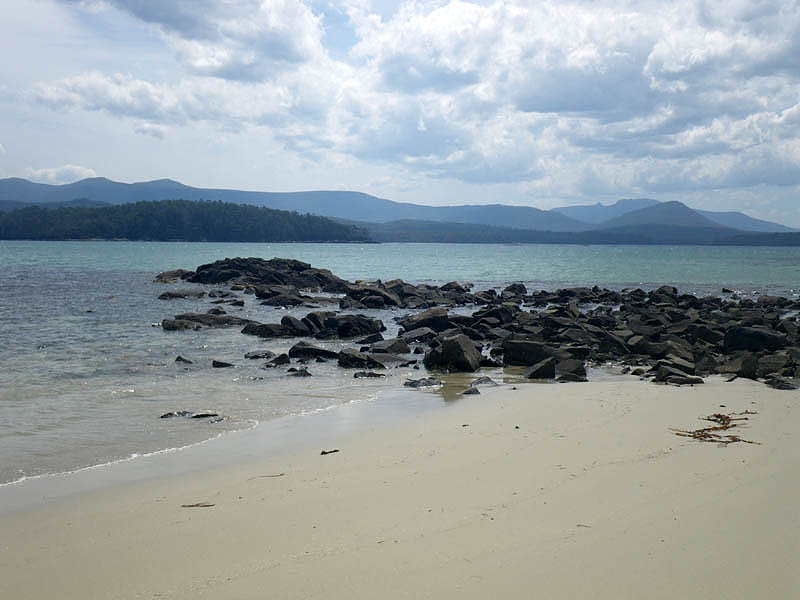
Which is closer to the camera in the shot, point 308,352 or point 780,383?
point 780,383

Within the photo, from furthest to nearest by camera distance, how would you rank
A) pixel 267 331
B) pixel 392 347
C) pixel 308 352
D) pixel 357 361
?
pixel 267 331 → pixel 392 347 → pixel 308 352 → pixel 357 361

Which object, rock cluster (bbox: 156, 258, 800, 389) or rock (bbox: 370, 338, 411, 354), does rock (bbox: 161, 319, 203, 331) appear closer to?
rock cluster (bbox: 156, 258, 800, 389)

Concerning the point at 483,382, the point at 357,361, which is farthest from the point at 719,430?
the point at 357,361

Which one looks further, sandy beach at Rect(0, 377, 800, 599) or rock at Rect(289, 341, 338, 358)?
rock at Rect(289, 341, 338, 358)

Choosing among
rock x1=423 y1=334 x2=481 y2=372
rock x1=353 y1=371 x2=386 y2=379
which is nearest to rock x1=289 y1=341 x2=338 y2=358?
rock x1=353 y1=371 x2=386 y2=379

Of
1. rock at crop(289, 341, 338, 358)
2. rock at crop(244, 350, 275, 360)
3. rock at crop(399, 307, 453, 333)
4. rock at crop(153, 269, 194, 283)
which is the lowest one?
rock at crop(153, 269, 194, 283)

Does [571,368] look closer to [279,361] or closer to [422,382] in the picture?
[422,382]

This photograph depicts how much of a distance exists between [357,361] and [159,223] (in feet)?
572

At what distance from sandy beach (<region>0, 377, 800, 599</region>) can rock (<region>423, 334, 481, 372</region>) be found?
6638mm

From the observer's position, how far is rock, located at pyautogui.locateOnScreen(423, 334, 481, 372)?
1523 centimetres

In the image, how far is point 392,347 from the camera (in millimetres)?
17969

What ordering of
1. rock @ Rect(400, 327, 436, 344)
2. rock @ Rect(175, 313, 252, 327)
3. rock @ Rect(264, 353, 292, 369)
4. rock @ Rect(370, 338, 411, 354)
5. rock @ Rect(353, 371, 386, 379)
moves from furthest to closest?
rock @ Rect(175, 313, 252, 327) → rock @ Rect(400, 327, 436, 344) → rock @ Rect(370, 338, 411, 354) → rock @ Rect(264, 353, 292, 369) → rock @ Rect(353, 371, 386, 379)

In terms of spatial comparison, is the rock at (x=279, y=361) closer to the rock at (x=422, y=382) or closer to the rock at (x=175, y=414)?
the rock at (x=422, y=382)

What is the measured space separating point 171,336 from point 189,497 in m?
15.5
